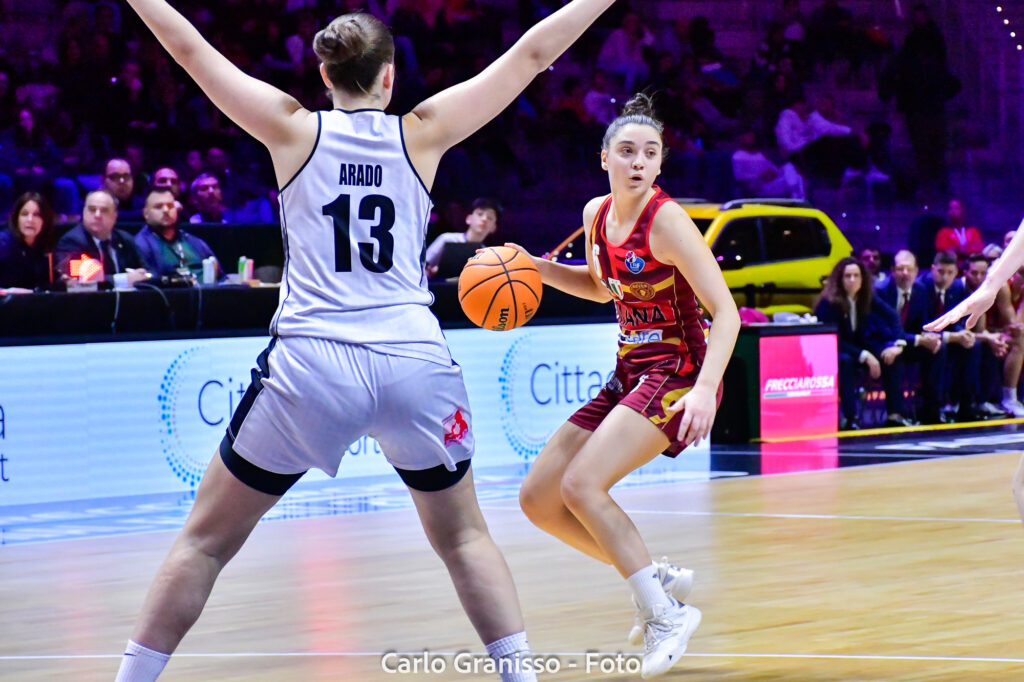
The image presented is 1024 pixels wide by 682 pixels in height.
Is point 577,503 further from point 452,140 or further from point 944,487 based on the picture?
point 944,487

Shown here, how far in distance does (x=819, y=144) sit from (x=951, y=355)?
5.67 meters

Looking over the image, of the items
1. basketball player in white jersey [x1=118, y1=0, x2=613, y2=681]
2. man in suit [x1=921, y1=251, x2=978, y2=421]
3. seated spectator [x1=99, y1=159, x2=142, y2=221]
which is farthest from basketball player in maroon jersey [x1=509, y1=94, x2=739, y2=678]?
man in suit [x1=921, y1=251, x2=978, y2=421]

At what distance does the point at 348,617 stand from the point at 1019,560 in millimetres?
3215

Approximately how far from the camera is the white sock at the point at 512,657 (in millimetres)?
3783

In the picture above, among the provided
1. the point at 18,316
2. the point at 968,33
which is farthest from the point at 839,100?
the point at 18,316

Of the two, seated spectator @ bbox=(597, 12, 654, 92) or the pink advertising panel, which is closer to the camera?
the pink advertising panel

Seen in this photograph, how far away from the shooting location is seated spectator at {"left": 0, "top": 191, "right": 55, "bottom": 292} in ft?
35.7

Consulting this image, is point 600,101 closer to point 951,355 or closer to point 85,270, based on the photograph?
point 951,355

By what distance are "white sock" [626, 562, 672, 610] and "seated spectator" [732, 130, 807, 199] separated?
47.4ft

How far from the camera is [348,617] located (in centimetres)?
607

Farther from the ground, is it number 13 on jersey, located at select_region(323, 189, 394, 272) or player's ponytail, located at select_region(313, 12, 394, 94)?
player's ponytail, located at select_region(313, 12, 394, 94)

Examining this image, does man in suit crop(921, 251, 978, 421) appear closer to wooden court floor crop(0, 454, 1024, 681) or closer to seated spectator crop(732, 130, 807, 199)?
seated spectator crop(732, 130, 807, 199)

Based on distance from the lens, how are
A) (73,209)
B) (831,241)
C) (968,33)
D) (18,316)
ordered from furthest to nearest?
(968,33) < (831,241) < (73,209) < (18,316)

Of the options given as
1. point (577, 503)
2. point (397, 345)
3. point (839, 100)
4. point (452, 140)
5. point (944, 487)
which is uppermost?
point (839, 100)
